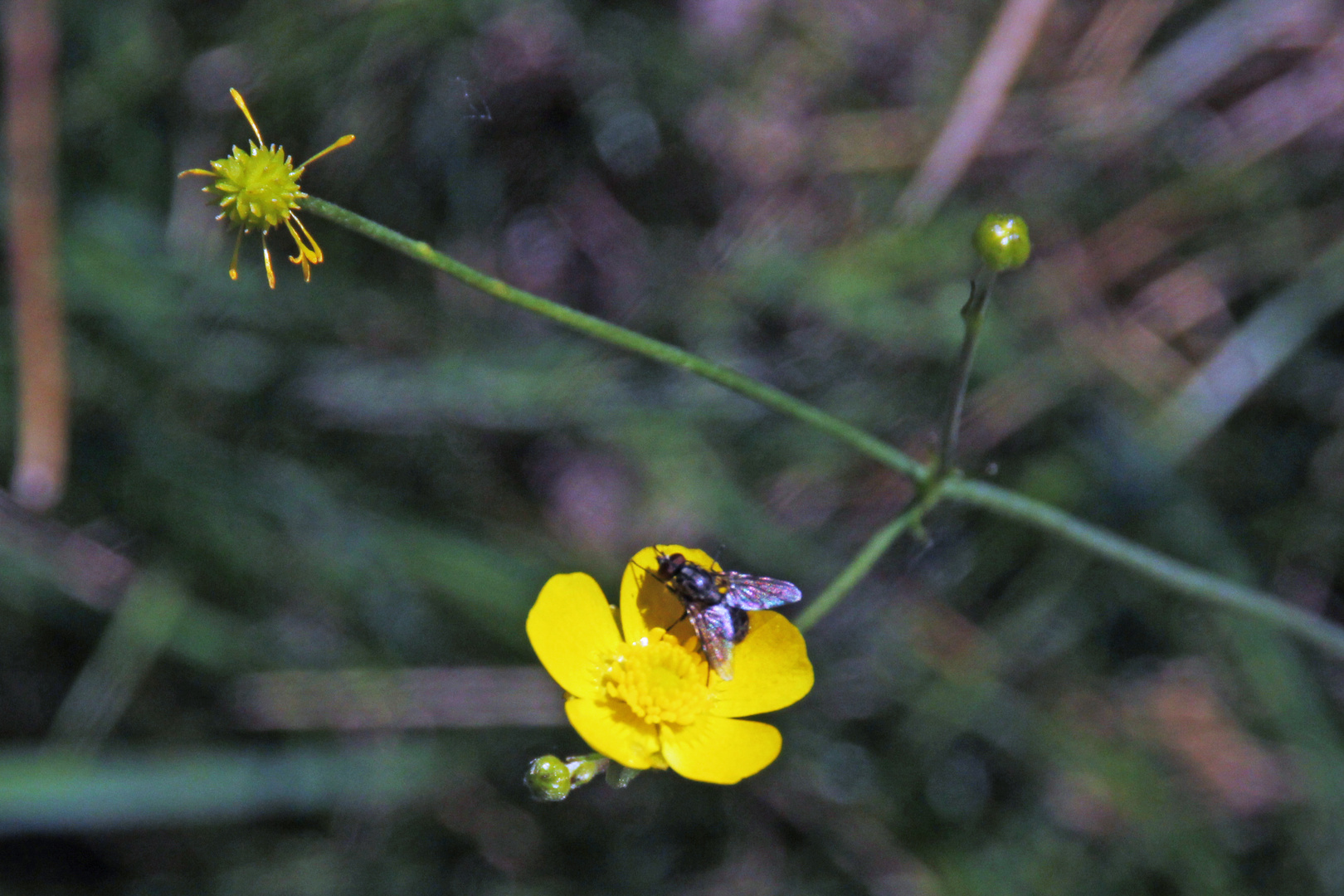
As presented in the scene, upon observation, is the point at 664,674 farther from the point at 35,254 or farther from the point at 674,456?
the point at 35,254

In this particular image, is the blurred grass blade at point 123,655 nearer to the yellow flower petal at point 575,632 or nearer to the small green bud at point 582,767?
the yellow flower petal at point 575,632

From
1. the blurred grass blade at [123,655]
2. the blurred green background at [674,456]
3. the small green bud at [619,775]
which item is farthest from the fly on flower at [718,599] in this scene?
the blurred grass blade at [123,655]

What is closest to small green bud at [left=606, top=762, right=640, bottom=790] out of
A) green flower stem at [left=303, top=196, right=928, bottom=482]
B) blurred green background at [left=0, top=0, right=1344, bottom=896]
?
green flower stem at [left=303, top=196, right=928, bottom=482]

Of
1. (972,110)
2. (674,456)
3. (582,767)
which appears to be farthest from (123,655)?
(972,110)

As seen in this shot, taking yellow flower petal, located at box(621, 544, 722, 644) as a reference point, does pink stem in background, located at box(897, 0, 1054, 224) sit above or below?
above

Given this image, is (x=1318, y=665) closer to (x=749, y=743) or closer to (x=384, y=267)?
(x=749, y=743)

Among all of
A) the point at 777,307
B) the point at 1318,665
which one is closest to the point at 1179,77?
the point at 777,307

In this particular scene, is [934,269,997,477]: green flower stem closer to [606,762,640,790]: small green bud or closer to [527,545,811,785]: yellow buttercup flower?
[527,545,811,785]: yellow buttercup flower
